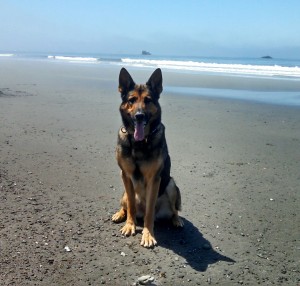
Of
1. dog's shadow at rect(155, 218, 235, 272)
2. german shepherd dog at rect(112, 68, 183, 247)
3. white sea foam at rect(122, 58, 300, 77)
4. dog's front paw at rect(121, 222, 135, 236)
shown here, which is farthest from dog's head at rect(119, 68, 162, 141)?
white sea foam at rect(122, 58, 300, 77)

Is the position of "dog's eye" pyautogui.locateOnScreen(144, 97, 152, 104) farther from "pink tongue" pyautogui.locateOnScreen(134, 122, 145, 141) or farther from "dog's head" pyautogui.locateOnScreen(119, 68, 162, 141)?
"pink tongue" pyautogui.locateOnScreen(134, 122, 145, 141)

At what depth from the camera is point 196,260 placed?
13.8 ft

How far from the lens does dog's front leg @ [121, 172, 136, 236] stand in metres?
4.77

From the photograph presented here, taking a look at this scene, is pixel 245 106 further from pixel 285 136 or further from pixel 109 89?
pixel 109 89

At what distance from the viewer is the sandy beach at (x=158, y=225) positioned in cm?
395

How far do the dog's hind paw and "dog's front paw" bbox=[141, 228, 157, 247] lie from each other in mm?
520

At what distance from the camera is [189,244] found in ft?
15.0

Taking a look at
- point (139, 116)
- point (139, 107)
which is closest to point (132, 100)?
point (139, 107)

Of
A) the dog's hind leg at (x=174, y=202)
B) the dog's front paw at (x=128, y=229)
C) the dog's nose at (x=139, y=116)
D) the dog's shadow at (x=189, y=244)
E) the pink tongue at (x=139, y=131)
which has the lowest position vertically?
the dog's shadow at (x=189, y=244)

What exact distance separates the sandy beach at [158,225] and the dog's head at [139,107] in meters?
1.30

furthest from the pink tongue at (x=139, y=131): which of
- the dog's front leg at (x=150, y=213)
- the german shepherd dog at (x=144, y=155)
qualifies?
the dog's front leg at (x=150, y=213)

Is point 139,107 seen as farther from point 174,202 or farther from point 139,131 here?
point 174,202

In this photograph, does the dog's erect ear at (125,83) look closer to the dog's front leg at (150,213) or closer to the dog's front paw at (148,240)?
the dog's front leg at (150,213)

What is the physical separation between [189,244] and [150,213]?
594mm
